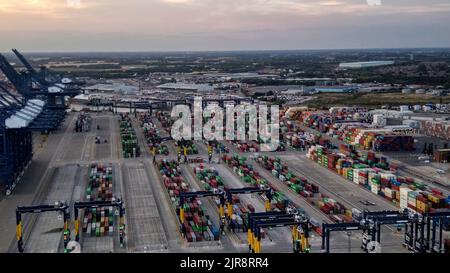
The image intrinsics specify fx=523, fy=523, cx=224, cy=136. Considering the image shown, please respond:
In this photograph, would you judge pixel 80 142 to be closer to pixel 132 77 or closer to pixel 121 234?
pixel 121 234

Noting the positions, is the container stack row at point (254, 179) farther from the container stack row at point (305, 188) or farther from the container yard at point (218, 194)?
the container stack row at point (305, 188)

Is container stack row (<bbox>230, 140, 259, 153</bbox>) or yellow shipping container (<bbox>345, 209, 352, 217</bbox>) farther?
container stack row (<bbox>230, 140, 259, 153</bbox>)

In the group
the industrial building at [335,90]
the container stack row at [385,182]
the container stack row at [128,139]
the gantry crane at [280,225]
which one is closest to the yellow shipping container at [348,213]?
the container stack row at [385,182]

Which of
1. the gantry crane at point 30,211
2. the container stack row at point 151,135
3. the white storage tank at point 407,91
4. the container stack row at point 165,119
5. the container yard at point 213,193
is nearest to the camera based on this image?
the gantry crane at point 30,211

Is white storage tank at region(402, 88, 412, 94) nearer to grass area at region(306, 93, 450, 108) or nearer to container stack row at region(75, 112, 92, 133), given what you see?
grass area at region(306, 93, 450, 108)

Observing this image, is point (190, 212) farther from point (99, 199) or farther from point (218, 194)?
point (99, 199)

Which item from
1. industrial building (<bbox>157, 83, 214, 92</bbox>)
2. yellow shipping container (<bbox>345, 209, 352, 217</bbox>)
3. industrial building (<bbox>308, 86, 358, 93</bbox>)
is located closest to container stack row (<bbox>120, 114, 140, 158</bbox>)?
yellow shipping container (<bbox>345, 209, 352, 217</bbox>)

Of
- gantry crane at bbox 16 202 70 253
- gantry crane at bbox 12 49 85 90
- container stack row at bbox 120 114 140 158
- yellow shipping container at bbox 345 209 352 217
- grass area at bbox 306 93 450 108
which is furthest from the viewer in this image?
grass area at bbox 306 93 450 108
